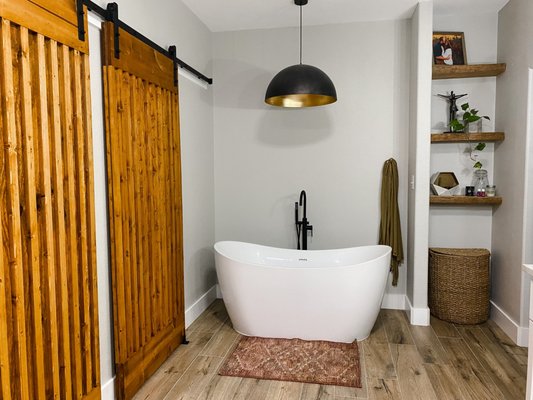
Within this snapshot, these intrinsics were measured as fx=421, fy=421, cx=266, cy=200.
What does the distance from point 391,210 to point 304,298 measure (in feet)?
4.31

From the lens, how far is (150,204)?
2.77m

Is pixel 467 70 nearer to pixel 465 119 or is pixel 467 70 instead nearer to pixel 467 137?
pixel 465 119

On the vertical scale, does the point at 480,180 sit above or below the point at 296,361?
above

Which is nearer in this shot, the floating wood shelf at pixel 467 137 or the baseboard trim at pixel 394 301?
the floating wood shelf at pixel 467 137

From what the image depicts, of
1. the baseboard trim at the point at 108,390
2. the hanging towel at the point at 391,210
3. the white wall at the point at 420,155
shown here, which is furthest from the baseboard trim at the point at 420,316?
the baseboard trim at the point at 108,390

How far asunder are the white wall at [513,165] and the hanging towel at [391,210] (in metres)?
0.85

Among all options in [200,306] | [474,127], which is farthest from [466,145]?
[200,306]

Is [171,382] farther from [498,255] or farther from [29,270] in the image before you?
[498,255]

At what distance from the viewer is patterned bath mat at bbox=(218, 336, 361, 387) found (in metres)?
2.72

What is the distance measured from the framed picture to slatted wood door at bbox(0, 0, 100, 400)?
10.1 ft

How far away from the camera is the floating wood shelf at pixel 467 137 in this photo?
3.57m

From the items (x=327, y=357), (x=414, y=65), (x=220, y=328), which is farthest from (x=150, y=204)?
(x=414, y=65)

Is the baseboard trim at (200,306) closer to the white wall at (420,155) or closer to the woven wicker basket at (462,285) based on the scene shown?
the white wall at (420,155)

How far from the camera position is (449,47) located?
379cm
